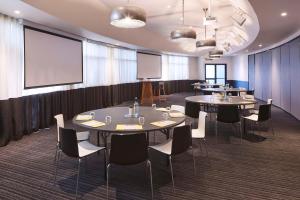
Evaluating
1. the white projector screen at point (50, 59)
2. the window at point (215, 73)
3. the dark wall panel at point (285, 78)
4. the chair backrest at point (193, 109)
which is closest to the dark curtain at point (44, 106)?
the white projector screen at point (50, 59)

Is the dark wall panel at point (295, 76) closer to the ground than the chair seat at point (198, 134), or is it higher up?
higher up

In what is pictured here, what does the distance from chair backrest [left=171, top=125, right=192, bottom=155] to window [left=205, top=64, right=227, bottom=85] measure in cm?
1703

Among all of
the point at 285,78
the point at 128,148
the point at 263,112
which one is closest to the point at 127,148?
the point at 128,148

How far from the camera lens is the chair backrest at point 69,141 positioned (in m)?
2.87

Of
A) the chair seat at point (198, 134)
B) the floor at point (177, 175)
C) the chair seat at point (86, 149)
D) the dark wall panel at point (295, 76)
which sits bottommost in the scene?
the floor at point (177, 175)

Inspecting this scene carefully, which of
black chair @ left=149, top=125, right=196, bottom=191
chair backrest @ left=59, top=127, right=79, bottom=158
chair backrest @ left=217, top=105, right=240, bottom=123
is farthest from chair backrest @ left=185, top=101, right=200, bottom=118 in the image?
chair backrest @ left=59, top=127, right=79, bottom=158

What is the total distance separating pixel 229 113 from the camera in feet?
17.4

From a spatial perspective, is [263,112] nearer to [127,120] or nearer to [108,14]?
[127,120]

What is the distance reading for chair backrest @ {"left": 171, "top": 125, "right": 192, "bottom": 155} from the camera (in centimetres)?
301

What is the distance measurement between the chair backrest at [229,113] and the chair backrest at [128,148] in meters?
3.05

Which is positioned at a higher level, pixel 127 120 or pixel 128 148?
pixel 127 120

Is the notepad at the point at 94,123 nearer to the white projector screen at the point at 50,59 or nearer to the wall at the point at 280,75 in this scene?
the white projector screen at the point at 50,59

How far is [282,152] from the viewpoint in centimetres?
455

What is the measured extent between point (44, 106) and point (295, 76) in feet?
25.9
